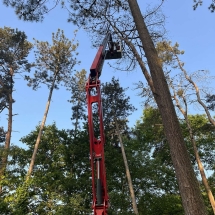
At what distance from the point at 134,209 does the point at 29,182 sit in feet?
18.7

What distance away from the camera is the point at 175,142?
445 cm

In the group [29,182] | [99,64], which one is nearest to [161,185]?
[29,182]

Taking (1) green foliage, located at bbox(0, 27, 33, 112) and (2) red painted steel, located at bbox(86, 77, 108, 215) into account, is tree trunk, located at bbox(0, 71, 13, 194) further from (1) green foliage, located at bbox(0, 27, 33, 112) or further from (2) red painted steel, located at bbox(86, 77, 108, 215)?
(2) red painted steel, located at bbox(86, 77, 108, 215)

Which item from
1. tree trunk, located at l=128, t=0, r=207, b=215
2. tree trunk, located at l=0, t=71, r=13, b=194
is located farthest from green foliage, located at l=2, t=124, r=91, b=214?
tree trunk, located at l=128, t=0, r=207, b=215

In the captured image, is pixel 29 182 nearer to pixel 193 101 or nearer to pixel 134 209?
pixel 134 209

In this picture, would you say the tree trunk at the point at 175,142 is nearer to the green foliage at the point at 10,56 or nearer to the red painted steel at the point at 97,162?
the red painted steel at the point at 97,162

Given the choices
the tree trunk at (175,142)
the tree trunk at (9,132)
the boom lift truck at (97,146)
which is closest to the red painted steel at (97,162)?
the boom lift truck at (97,146)

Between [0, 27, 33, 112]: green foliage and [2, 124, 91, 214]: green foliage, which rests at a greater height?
[0, 27, 33, 112]: green foliage

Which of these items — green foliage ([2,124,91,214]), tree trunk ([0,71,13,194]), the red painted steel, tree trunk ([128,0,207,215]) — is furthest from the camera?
tree trunk ([0,71,13,194])

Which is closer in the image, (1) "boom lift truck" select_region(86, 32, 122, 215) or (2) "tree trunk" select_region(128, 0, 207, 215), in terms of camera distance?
(2) "tree trunk" select_region(128, 0, 207, 215)

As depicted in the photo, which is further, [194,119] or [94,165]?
[194,119]

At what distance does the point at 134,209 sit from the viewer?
13.3 m

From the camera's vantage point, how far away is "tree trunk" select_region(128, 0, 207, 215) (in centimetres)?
388

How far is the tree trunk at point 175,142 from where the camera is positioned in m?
3.88
